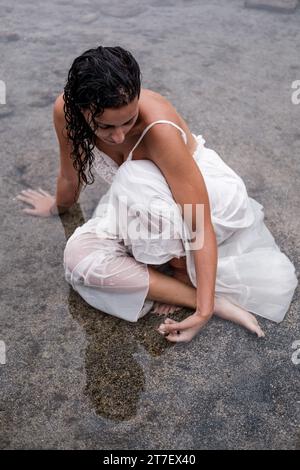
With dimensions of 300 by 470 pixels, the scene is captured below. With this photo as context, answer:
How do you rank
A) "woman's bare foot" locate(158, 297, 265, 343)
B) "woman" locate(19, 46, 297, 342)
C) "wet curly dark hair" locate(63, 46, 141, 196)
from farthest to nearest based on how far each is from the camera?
"woman's bare foot" locate(158, 297, 265, 343) < "woman" locate(19, 46, 297, 342) < "wet curly dark hair" locate(63, 46, 141, 196)

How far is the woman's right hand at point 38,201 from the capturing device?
256 centimetres

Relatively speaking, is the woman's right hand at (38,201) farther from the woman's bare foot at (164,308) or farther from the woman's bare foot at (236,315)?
the woman's bare foot at (236,315)

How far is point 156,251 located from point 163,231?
115mm

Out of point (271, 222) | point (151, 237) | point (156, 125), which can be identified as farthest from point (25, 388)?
point (271, 222)

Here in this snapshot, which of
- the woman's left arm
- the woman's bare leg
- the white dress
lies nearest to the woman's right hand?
the white dress

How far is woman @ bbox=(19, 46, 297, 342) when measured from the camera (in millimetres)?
1779

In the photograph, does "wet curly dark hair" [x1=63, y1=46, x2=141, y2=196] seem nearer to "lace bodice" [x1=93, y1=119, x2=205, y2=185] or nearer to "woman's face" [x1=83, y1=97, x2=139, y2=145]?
"woman's face" [x1=83, y1=97, x2=139, y2=145]

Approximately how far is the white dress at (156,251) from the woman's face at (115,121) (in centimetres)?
26

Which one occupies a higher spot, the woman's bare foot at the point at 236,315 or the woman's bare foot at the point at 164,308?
the woman's bare foot at the point at 236,315

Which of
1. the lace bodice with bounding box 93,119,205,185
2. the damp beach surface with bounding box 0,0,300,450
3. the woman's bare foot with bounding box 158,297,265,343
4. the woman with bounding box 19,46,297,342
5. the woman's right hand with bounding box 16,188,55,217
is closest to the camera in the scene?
the damp beach surface with bounding box 0,0,300,450

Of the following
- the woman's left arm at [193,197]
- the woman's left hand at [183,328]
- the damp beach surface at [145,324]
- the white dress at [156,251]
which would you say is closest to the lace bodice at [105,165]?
the white dress at [156,251]

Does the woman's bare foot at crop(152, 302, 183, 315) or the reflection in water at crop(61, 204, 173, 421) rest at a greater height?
the woman's bare foot at crop(152, 302, 183, 315)

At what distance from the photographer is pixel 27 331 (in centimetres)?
199

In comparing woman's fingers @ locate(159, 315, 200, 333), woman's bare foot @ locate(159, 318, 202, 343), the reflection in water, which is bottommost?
the reflection in water
